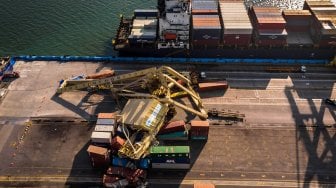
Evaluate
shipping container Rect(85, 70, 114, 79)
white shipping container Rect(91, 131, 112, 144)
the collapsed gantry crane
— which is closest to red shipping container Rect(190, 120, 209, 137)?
the collapsed gantry crane

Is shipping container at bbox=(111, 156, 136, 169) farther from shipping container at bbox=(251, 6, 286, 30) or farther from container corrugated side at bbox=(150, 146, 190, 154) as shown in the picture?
shipping container at bbox=(251, 6, 286, 30)

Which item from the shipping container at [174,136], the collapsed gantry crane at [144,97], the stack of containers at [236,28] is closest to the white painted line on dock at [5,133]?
the collapsed gantry crane at [144,97]

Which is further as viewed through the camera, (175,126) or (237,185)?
(175,126)

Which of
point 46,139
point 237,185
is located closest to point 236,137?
point 237,185

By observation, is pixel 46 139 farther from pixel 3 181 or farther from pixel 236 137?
pixel 236 137

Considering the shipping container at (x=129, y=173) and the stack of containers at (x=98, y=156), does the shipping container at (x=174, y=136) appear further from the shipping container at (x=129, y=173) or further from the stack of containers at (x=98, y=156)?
the stack of containers at (x=98, y=156)
